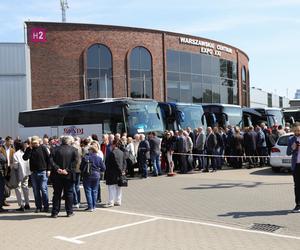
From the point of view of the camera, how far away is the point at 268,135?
2092 cm

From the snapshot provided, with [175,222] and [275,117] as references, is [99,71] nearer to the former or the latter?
[275,117]

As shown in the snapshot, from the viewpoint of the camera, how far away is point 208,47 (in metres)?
50.9

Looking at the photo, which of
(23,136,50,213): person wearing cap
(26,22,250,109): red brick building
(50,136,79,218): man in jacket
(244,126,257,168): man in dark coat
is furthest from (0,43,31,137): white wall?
(50,136,79,218): man in jacket

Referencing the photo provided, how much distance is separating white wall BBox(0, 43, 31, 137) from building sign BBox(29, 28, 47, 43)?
11.2 meters

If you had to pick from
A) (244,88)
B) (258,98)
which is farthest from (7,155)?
(258,98)

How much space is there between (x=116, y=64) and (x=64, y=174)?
3379 centimetres

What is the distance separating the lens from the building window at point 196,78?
154 feet

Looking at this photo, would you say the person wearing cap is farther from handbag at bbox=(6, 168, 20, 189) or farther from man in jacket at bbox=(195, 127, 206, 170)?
man in jacket at bbox=(195, 127, 206, 170)

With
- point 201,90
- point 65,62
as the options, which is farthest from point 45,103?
point 201,90

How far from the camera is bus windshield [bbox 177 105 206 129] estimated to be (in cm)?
2432

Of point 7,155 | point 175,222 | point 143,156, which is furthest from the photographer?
point 143,156

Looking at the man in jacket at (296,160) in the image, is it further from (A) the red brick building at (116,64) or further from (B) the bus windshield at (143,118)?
(A) the red brick building at (116,64)

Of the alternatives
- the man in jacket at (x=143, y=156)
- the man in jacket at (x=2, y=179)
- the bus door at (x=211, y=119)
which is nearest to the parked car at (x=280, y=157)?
the man in jacket at (x=143, y=156)

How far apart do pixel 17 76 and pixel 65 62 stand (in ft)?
39.5
